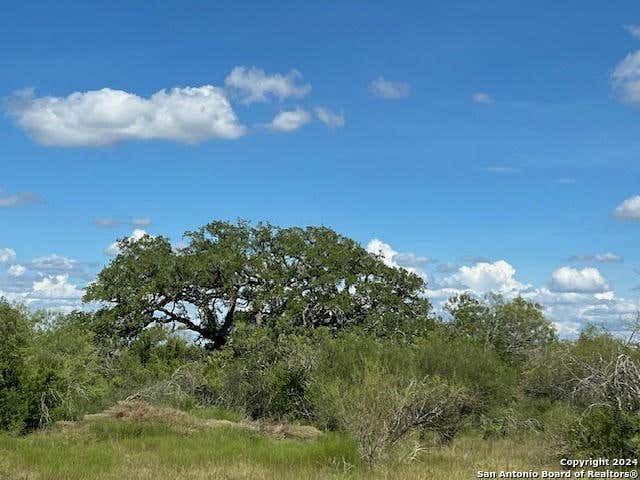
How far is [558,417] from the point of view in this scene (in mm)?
19812

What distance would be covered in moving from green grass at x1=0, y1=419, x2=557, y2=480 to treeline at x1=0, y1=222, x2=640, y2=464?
1133 mm

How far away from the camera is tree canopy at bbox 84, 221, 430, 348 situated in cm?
3700

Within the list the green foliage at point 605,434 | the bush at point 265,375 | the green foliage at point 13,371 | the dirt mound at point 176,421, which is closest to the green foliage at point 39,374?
the green foliage at point 13,371

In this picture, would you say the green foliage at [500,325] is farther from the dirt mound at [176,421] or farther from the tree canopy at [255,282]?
the dirt mound at [176,421]

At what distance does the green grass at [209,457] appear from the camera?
51.2 ft

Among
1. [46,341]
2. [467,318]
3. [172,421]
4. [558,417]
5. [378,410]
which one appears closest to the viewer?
[378,410]

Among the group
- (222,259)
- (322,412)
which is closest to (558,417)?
(322,412)

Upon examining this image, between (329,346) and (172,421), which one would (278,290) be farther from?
(172,421)

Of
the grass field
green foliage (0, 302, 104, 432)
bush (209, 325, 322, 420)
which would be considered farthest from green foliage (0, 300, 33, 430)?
bush (209, 325, 322, 420)

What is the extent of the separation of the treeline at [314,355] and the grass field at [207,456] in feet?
3.23

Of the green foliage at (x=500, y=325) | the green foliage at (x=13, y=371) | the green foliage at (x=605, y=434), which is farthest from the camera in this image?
the green foliage at (x=500, y=325)

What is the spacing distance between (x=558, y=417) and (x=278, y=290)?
63.5ft

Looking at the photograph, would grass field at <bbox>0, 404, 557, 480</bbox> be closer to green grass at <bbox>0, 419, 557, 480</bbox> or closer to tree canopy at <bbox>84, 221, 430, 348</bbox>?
green grass at <bbox>0, 419, 557, 480</bbox>

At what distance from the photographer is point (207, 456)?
18672 millimetres
